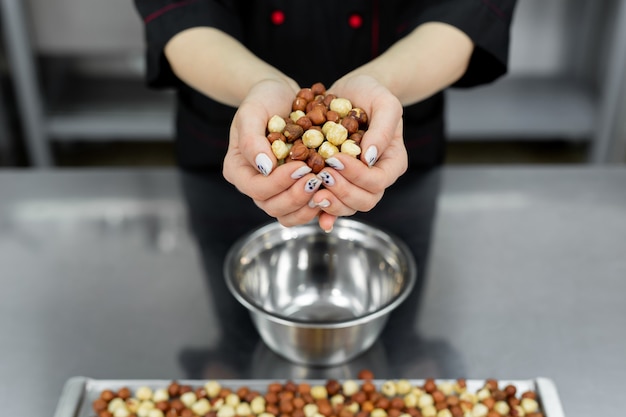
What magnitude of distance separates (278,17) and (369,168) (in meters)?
0.61

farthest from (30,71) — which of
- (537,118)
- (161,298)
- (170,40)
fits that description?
(537,118)

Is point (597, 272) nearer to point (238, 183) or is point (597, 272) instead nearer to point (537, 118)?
point (238, 183)

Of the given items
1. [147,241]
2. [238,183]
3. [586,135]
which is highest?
[238,183]

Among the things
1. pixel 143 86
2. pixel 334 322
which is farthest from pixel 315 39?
Result: pixel 143 86

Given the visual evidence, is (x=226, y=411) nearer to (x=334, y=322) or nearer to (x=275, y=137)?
(x=334, y=322)

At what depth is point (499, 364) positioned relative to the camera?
113 cm

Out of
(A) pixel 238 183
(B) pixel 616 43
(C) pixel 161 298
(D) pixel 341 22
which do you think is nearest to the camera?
(A) pixel 238 183

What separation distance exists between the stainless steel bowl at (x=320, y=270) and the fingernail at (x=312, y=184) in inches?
9.1

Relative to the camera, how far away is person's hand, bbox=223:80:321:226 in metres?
0.94

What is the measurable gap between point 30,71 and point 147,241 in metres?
1.48

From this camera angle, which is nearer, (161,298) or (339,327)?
(339,327)

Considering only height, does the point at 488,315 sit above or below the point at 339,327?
below

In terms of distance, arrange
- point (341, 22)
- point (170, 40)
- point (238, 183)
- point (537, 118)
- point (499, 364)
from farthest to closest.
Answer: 1. point (537, 118)
2. point (341, 22)
3. point (170, 40)
4. point (499, 364)
5. point (238, 183)

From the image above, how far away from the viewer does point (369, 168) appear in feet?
3.14
